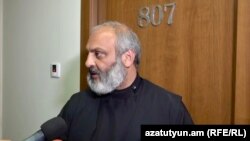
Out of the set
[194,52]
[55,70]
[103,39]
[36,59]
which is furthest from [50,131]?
[36,59]

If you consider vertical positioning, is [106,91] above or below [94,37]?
below

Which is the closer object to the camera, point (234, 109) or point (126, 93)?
point (234, 109)

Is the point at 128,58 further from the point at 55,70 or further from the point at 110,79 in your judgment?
the point at 55,70

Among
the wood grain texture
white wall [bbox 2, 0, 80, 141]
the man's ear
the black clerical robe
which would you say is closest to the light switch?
white wall [bbox 2, 0, 80, 141]

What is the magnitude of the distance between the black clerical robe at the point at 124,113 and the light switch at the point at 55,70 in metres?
0.57

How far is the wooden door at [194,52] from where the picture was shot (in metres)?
1.39

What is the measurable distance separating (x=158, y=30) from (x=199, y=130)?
979 mm

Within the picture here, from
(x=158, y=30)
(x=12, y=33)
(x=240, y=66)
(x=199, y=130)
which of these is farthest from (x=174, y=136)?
(x=12, y=33)

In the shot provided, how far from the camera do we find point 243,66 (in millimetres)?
1261

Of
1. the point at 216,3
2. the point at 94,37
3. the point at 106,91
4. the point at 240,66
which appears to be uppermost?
the point at 216,3

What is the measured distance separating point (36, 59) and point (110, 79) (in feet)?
3.33

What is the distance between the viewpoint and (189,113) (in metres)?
1.51

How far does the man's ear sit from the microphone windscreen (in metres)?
0.41

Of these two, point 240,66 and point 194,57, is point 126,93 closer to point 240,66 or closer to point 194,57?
point 194,57
